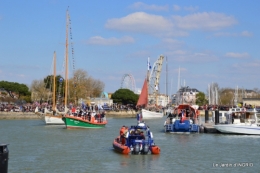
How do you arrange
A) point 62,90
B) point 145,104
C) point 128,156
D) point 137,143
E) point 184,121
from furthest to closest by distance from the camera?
1. point 62,90
2. point 145,104
3. point 184,121
4. point 137,143
5. point 128,156

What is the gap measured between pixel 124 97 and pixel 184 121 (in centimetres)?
8161

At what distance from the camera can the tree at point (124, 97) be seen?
132875 mm

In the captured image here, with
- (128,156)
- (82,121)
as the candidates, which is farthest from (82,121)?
(128,156)

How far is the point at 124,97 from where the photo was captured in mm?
133000

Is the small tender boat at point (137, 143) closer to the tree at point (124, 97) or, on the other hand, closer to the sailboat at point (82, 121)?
the sailboat at point (82, 121)

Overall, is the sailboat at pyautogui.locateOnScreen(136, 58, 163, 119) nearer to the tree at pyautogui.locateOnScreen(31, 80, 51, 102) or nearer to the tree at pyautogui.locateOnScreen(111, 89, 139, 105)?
the tree at pyautogui.locateOnScreen(31, 80, 51, 102)

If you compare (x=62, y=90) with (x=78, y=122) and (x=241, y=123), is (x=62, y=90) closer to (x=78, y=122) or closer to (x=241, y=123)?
(x=78, y=122)

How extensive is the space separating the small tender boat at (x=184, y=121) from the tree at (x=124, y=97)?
246 ft

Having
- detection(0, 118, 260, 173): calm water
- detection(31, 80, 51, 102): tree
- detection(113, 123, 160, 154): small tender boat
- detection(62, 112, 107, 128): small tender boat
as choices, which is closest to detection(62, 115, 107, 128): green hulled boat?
detection(62, 112, 107, 128): small tender boat


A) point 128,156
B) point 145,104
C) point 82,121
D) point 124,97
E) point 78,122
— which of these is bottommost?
point 128,156

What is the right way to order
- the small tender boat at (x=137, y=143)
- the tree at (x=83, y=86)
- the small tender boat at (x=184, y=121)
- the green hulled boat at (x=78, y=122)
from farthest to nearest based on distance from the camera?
the tree at (x=83, y=86), the green hulled boat at (x=78, y=122), the small tender boat at (x=184, y=121), the small tender boat at (x=137, y=143)

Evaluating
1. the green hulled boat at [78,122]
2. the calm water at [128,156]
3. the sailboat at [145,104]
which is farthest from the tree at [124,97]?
the calm water at [128,156]

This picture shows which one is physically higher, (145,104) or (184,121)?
(145,104)

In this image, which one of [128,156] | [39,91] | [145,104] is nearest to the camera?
[128,156]
